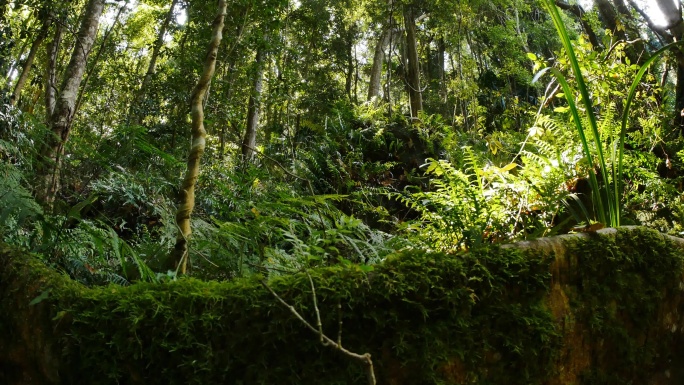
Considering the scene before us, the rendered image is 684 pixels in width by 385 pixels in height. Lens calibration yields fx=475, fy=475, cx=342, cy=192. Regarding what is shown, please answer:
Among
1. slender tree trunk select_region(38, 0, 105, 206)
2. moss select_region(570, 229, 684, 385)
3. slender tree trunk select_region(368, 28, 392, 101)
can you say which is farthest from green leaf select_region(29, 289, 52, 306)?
slender tree trunk select_region(368, 28, 392, 101)

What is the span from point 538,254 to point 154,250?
1.97m

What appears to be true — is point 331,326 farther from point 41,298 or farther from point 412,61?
point 412,61

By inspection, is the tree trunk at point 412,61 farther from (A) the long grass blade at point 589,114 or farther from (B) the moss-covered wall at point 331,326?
(B) the moss-covered wall at point 331,326

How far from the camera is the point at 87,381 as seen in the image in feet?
4.75

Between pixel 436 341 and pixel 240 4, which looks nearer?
pixel 436 341

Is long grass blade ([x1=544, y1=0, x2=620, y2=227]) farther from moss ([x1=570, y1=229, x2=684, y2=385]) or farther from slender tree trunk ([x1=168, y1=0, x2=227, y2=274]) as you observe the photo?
slender tree trunk ([x1=168, y1=0, x2=227, y2=274])

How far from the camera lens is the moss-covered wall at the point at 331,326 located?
4.67ft

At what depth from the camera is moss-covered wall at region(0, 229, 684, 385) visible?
1.42 m

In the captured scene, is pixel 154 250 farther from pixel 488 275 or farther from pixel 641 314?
pixel 641 314

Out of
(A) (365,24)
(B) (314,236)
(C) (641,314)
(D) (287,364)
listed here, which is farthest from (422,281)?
(A) (365,24)

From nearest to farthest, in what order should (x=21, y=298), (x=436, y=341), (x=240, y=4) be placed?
(x=436, y=341) → (x=21, y=298) → (x=240, y=4)

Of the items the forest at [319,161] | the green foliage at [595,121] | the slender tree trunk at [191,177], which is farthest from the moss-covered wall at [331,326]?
the green foliage at [595,121]

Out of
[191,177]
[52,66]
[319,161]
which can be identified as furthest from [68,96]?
[191,177]

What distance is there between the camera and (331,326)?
4.89 ft
